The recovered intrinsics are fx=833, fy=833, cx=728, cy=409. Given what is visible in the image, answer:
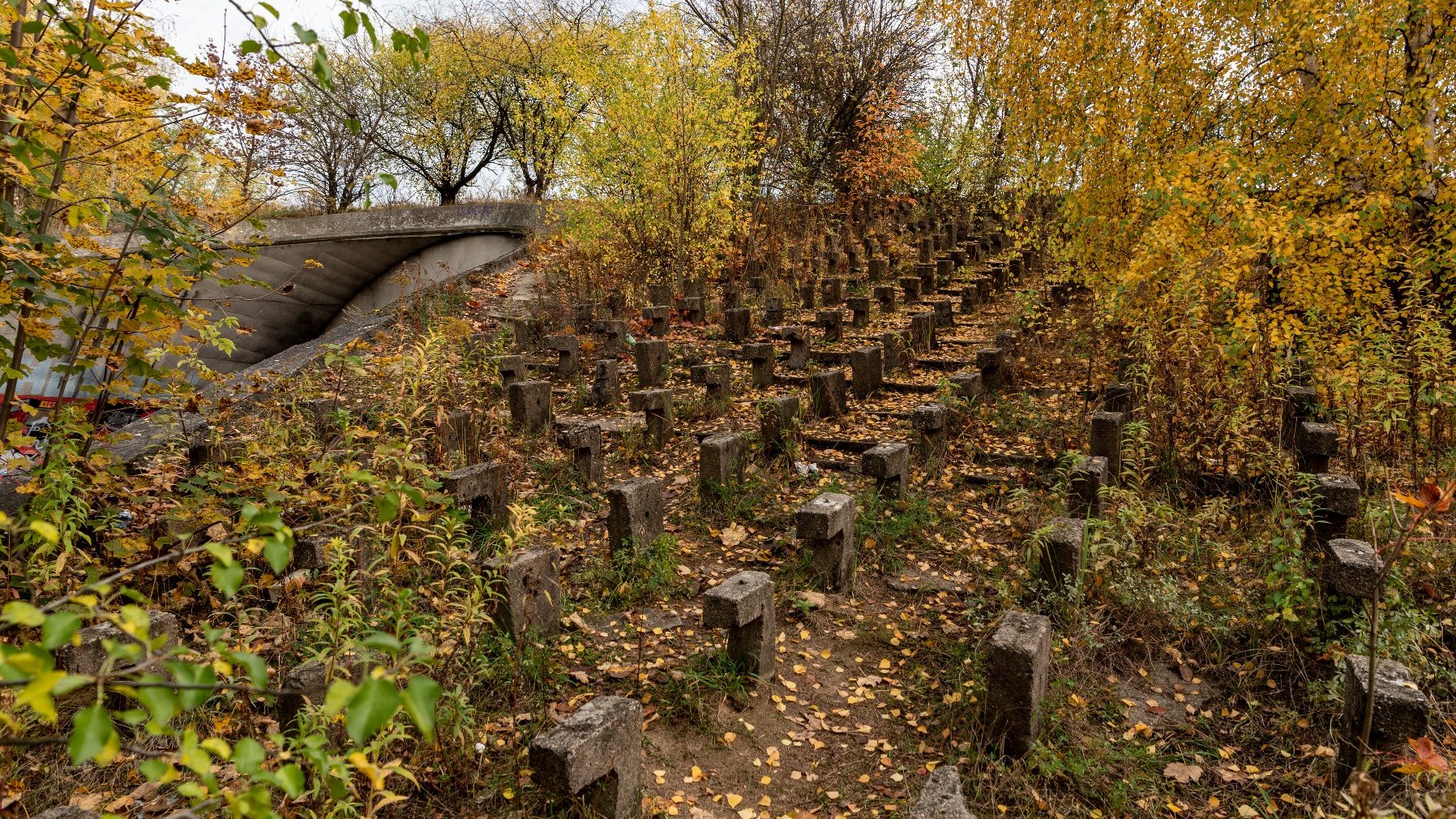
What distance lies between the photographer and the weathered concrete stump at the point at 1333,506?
15.2ft

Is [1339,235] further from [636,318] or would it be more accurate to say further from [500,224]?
[500,224]

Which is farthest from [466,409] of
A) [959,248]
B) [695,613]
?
[959,248]

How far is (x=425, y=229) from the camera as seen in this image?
17.4 m

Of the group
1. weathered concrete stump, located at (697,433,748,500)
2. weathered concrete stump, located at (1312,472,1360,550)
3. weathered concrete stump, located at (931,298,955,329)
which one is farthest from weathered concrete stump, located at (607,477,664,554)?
weathered concrete stump, located at (931,298,955,329)

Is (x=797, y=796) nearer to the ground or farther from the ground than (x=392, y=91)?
nearer to the ground

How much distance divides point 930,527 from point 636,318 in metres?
5.70

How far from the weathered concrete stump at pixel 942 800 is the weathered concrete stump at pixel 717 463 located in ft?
10.2

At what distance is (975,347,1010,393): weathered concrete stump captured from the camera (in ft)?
24.9

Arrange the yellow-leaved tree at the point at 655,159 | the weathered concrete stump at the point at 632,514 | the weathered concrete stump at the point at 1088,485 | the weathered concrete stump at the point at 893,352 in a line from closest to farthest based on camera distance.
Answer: the weathered concrete stump at the point at 632,514
the weathered concrete stump at the point at 1088,485
the weathered concrete stump at the point at 893,352
the yellow-leaved tree at the point at 655,159

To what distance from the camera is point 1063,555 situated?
4387mm

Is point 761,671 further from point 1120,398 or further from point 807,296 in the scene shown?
point 807,296

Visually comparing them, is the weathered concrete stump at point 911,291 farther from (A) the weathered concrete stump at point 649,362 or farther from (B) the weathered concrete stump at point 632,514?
(B) the weathered concrete stump at point 632,514

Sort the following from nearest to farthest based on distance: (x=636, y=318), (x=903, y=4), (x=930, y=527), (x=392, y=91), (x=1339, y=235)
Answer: (x=930, y=527), (x=1339, y=235), (x=636, y=318), (x=903, y=4), (x=392, y=91)

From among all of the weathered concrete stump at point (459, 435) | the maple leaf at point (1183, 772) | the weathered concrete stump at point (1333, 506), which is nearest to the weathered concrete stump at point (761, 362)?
the weathered concrete stump at point (459, 435)
